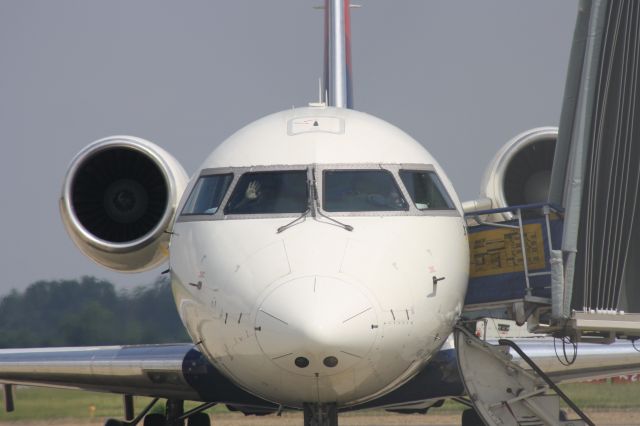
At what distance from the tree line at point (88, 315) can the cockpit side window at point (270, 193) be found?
11298 millimetres

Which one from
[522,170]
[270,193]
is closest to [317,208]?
[270,193]

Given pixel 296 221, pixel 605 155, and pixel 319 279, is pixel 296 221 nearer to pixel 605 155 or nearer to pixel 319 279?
pixel 319 279

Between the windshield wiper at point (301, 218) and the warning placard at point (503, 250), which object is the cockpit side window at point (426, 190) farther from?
the windshield wiper at point (301, 218)

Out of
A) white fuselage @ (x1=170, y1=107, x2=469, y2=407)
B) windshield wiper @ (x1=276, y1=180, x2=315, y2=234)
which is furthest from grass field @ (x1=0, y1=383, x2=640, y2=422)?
windshield wiper @ (x1=276, y1=180, x2=315, y2=234)

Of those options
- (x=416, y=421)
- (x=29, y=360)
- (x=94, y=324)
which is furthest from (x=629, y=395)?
(x=29, y=360)

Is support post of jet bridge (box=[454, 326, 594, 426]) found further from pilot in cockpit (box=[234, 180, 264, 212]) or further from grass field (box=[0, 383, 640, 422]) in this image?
grass field (box=[0, 383, 640, 422])

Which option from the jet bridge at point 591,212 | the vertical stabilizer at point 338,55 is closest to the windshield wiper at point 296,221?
the jet bridge at point 591,212

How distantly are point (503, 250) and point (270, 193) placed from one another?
2.24 m

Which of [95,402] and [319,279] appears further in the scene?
[95,402]

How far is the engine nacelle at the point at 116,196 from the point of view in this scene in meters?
14.2

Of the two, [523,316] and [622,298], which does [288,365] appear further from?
[622,298]

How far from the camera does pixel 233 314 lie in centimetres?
956

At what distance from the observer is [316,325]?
28.7 feet

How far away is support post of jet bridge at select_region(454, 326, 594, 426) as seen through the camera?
11266mm
